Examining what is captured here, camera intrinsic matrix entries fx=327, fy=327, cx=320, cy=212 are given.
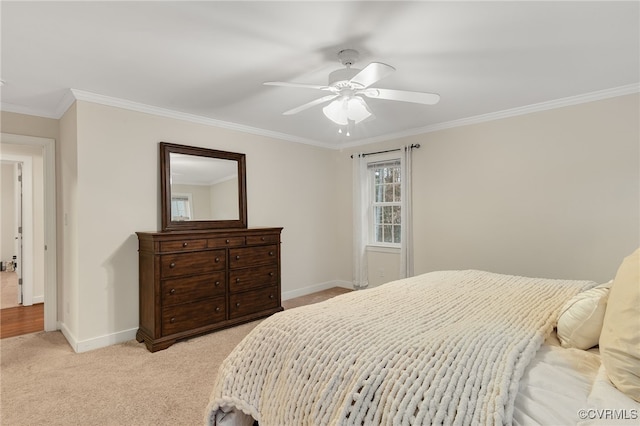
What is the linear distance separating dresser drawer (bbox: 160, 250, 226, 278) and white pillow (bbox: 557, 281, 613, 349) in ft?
9.67

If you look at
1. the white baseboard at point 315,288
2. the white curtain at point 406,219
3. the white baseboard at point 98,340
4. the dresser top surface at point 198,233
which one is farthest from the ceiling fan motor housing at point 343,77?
the white baseboard at point 315,288

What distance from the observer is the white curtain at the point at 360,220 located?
5047 millimetres

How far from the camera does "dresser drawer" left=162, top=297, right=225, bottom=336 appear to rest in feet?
10.2

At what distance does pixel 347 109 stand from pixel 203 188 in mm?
2074

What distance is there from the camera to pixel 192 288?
10.7ft

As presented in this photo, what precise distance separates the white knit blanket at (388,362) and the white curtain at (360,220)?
3062 mm

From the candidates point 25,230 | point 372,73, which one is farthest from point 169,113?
point 25,230

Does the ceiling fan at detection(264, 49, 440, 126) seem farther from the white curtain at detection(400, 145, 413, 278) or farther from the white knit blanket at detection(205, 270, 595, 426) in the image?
the white curtain at detection(400, 145, 413, 278)

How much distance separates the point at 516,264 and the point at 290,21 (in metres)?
3.40

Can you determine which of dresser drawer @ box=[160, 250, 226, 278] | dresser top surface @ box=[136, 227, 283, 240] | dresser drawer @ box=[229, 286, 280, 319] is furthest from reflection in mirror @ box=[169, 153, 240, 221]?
dresser drawer @ box=[229, 286, 280, 319]

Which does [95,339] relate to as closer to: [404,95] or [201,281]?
[201,281]

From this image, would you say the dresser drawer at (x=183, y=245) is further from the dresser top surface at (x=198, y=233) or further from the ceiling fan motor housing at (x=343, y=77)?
the ceiling fan motor housing at (x=343, y=77)

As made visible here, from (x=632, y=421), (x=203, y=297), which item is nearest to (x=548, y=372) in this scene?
(x=632, y=421)

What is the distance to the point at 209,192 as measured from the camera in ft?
12.6
